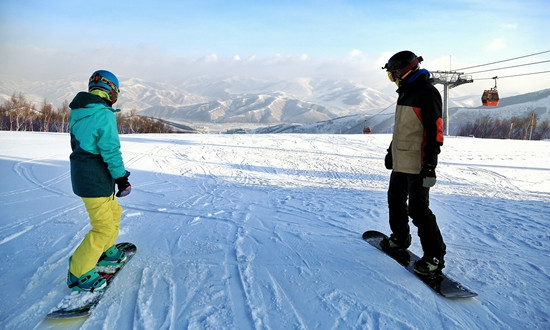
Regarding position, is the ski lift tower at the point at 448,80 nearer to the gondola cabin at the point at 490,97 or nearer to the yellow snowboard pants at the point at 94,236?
the gondola cabin at the point at 490,97

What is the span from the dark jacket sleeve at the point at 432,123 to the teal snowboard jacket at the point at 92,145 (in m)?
2.70

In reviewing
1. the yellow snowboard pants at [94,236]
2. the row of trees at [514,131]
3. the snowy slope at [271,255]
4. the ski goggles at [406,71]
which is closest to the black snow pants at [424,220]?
the snowy slope at [271,255]

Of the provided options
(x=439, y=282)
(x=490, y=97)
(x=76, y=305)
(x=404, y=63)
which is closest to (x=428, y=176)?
(x=439, y=282)

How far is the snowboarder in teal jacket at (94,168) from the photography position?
2.46 metres

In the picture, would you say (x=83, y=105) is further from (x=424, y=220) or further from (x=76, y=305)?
(x=424, y=220)

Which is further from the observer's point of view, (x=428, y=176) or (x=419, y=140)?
(x=419, y=140)

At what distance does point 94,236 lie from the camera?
2.55 m

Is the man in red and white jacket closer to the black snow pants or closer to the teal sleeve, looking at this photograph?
the black snow pants

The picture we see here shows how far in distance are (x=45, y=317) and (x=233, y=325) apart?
4.61 ft

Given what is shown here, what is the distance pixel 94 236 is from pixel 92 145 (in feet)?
2.51

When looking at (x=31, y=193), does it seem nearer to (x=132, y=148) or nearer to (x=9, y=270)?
(x=9, y=270)

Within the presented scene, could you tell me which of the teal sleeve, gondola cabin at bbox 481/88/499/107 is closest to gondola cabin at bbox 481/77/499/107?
gondola cabin at bbox 481/88/499/107

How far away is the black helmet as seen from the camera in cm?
291

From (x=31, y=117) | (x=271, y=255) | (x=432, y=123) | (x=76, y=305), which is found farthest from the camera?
(x=31, y=117)
